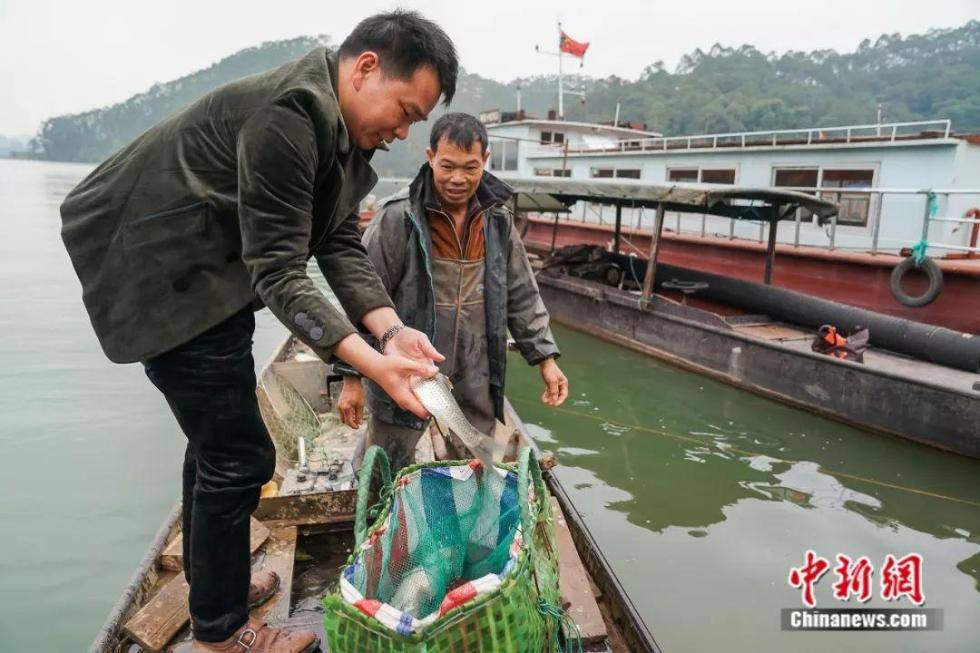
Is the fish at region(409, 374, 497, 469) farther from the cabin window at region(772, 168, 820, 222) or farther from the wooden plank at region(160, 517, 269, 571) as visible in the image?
the cabin window at region(772, 168, 820, 222)

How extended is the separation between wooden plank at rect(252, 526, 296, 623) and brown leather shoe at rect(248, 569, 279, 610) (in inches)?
0.8

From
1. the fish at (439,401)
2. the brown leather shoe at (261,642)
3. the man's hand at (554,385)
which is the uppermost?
the fish at (439,401)

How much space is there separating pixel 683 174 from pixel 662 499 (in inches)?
471

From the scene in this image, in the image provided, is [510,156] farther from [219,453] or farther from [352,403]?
[219,453]

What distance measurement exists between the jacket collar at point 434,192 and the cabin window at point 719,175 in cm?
1269

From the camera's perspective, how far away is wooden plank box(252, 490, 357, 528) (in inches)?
128

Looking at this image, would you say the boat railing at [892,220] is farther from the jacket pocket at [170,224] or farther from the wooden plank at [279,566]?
the jacket pocket at [170,224]

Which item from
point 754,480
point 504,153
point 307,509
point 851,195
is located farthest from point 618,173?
point 307,509

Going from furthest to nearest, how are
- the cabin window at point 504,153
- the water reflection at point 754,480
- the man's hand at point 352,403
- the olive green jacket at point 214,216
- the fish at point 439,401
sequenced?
1. the cabin window at point 504,153
2. the water reflection at point 754,480
3. the man's hand at point 352,403
4. the fish at point 439,401
5. the olive green jacket at point 214,216

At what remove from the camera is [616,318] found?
1055 centimetres

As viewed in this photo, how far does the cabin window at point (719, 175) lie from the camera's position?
14586 mm

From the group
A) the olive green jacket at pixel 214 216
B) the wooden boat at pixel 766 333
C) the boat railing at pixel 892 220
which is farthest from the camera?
the boat railing at pixel 892 220

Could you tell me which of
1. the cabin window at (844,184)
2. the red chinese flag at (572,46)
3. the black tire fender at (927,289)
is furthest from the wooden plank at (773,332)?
the red chinese flag at (572,46)

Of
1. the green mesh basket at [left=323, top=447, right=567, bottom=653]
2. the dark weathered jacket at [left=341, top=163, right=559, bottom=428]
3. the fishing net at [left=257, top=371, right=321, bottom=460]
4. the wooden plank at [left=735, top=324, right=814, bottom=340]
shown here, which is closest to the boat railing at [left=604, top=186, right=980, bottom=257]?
the wooden plank at [left=735, top=324, right=814, bottom=340]
